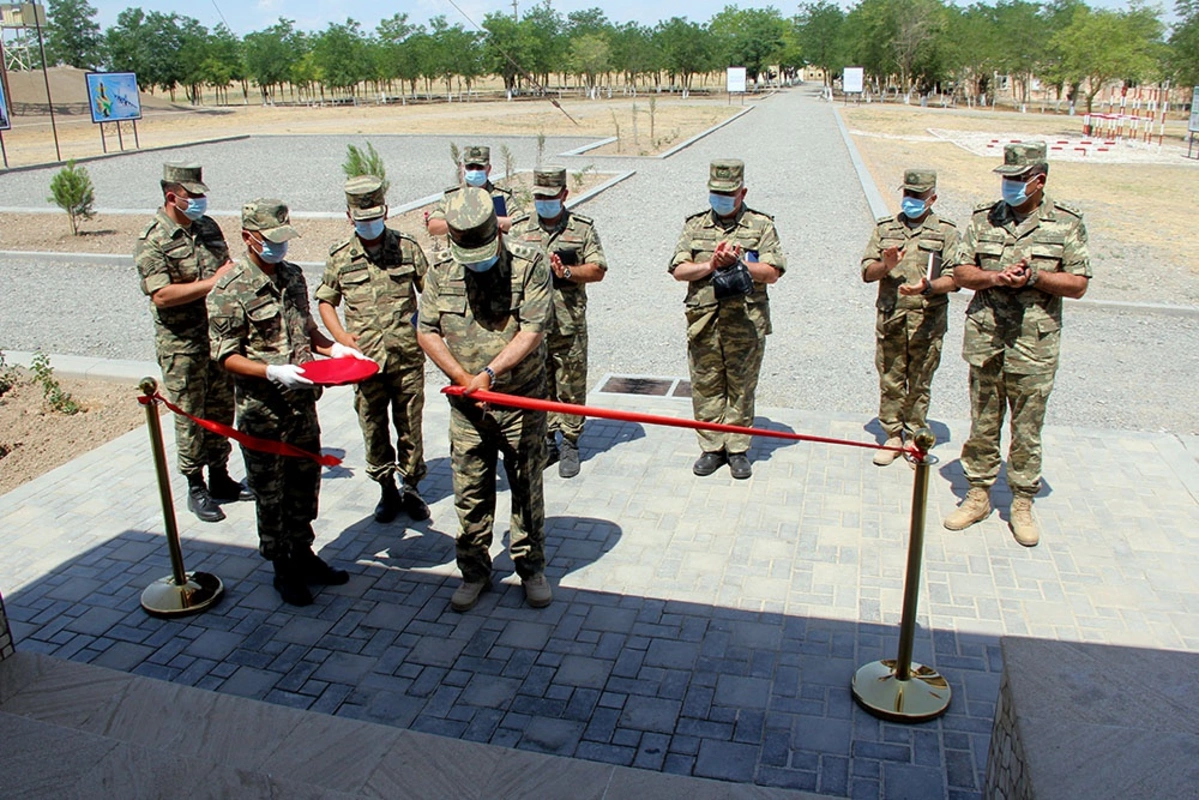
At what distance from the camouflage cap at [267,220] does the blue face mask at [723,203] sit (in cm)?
275

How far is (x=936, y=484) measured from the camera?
6273 mm

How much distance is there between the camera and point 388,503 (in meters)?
5.90

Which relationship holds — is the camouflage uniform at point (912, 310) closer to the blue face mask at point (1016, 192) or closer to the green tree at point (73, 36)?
the blue face mask at point (1016, 192)

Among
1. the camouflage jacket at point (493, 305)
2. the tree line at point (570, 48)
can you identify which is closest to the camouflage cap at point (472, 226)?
the camouflage jacket at point (493, 305)

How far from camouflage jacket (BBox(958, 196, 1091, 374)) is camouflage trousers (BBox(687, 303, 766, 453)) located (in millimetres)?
1425

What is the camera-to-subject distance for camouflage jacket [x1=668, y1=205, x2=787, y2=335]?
6.14 metres

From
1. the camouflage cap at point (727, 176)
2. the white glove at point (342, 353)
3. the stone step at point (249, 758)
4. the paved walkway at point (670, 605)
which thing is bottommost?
the paved walkway at point (670, 605)

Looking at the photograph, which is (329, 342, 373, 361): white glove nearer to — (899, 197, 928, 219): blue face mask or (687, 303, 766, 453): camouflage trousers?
(687, 303, 766, 453): camouflage trousers

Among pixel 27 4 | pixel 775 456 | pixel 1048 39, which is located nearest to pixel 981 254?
pixel 775 456

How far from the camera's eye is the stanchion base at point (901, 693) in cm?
391

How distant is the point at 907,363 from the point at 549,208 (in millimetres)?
2682

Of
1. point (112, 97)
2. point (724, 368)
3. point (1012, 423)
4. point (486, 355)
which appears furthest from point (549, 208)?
point (112, 97)

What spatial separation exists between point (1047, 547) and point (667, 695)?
8.67 ft

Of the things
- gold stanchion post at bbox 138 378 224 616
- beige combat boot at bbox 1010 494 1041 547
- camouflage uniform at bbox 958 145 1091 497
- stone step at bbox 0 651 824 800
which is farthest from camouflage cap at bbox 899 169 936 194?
gold stanchion post at bbox 138 378 224 616
